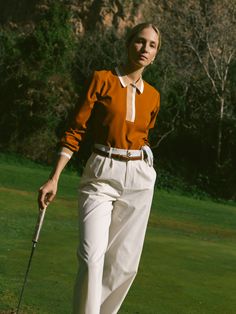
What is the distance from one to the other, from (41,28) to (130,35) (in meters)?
22.3

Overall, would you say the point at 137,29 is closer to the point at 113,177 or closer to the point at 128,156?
the point at 128,156

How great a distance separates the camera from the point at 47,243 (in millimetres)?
7465

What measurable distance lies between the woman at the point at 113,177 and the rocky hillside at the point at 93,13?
27.9 meters

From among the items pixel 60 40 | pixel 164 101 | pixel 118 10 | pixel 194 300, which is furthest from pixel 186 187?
pixel 194 300

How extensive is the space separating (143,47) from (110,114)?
40 cm

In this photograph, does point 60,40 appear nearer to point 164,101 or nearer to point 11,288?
point 164,101

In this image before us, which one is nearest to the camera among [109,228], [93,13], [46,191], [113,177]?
[46,191]

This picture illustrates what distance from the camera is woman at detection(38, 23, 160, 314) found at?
3.43m

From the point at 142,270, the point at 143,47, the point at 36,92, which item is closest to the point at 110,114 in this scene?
the point at 143,47

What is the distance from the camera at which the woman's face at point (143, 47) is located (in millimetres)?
3701

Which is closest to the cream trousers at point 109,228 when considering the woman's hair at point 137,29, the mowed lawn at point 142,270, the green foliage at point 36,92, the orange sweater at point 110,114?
the orange sweater at point 110,114

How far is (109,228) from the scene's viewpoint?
3684mm

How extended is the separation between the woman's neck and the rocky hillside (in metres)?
27.8

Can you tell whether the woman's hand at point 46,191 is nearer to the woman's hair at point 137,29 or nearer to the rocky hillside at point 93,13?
the woman's hair at point 137,29
